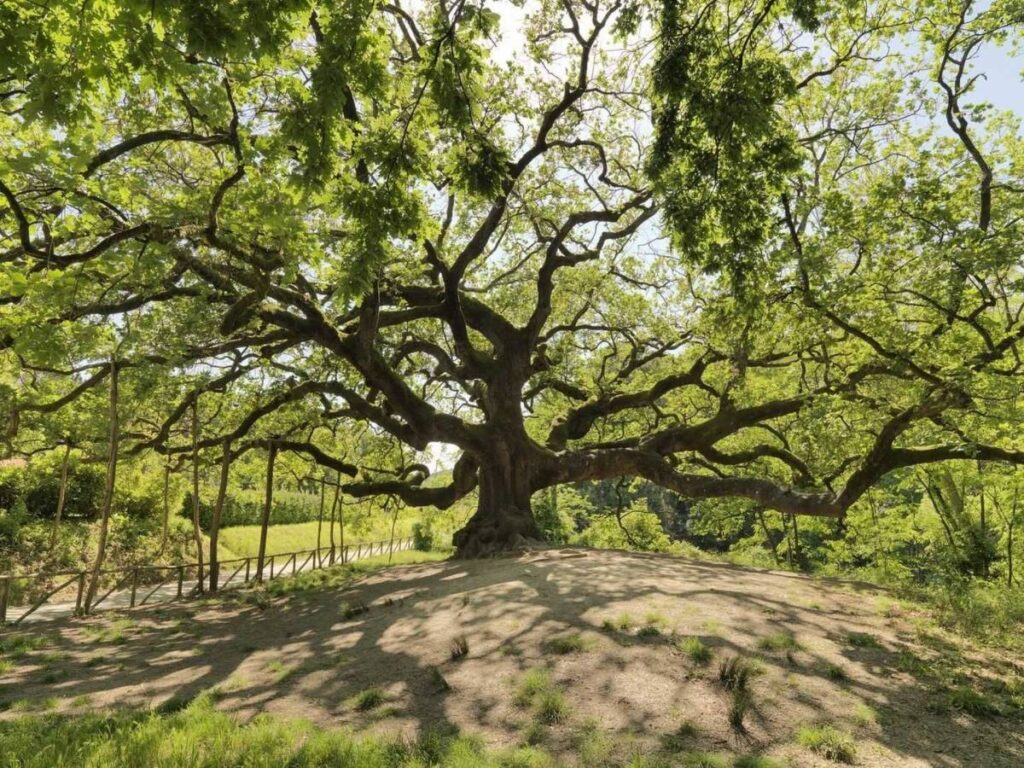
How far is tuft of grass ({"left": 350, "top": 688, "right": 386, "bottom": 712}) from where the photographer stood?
5711 millimetres

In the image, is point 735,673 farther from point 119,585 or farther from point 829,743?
point 119,585

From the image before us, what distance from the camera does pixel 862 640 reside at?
6.63 metres

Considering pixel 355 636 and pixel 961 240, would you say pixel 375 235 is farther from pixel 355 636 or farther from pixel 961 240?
pixel 961 240

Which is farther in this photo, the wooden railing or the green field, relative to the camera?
the green field

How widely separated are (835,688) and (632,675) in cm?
181

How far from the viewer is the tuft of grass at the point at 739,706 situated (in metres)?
4.69

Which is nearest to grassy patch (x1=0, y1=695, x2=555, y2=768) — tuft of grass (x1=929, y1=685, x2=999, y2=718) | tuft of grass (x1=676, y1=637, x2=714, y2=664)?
tuft of grass (x1=676, y1=637, x2=714, y2=664)

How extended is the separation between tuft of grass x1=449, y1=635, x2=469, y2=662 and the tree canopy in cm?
418

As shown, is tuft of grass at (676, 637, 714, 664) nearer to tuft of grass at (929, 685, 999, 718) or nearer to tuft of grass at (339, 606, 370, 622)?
tuft of grass at (929, 685, 999, 718)

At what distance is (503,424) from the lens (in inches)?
584

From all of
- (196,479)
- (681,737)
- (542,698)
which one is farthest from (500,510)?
(681,737)

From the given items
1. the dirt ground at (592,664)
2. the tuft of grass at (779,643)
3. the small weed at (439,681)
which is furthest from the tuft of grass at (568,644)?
the tuft of grass at (779,643)

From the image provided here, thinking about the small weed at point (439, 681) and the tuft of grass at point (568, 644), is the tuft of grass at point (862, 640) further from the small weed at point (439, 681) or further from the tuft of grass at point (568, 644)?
the small weed at point (439, 681)

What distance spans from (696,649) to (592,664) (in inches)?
43.7
